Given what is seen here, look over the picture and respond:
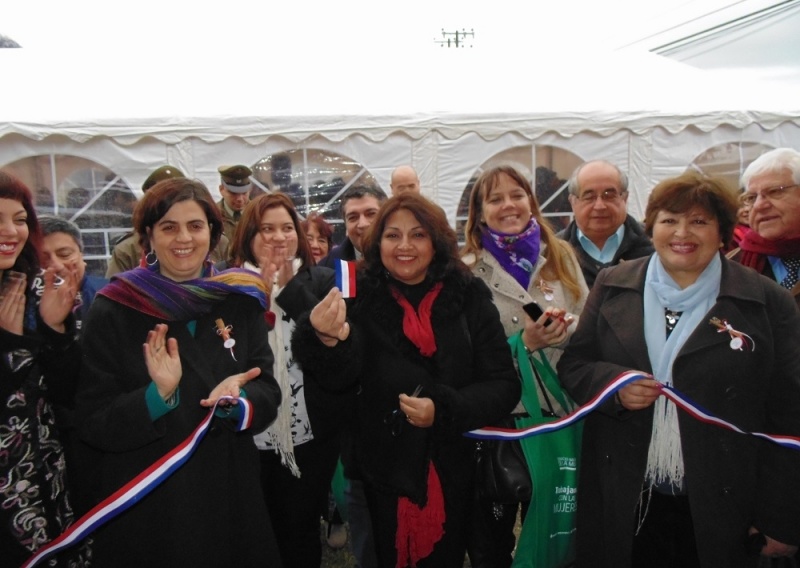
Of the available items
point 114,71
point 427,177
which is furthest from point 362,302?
point 114,71

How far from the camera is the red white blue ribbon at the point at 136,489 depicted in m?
2.00

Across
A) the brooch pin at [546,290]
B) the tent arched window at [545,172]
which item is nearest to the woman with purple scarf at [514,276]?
the brooch pin at [546,290]

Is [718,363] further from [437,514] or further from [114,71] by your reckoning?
[114,71]

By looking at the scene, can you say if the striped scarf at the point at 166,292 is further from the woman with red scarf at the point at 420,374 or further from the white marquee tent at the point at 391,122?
the white marquee tent at the point at 391,122

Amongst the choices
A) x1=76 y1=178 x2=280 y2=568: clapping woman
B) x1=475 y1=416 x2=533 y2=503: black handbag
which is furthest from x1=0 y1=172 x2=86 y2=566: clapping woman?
x1=475 y1=416 x2=533 y2=503: black handbag

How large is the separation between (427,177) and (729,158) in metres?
4.08

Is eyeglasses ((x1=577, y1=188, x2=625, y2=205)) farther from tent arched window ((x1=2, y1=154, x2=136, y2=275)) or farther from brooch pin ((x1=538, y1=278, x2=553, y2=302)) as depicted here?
tent arched window ((x1=2, y1=154, x2=136, y2=275))

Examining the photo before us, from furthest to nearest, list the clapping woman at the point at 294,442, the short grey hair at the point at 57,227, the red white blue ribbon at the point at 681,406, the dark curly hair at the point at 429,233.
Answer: the short grey hair at the point at 57,227 → the clapping woman at the point at 294,442 → the dark curly hair at the point at 429,233 → the red white blue ribbon at the point at 681,406

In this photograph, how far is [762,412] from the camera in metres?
2.20

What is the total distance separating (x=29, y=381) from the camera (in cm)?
196

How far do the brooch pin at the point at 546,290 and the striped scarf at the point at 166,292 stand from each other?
4.60 feet

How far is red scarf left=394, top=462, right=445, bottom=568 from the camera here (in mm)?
2404

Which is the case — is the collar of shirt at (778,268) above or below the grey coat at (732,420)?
above

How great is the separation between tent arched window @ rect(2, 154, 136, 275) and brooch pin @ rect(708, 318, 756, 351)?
18.9ft
